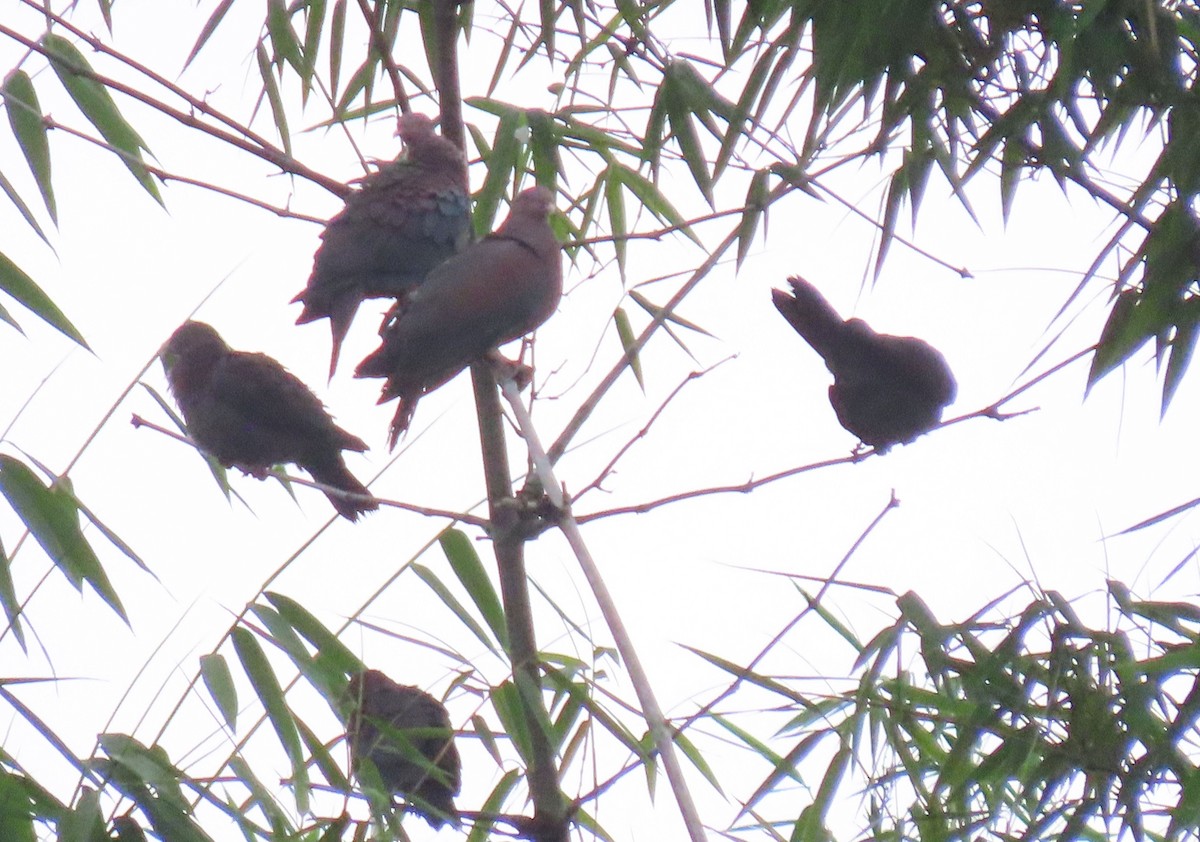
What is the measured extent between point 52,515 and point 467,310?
67 cm

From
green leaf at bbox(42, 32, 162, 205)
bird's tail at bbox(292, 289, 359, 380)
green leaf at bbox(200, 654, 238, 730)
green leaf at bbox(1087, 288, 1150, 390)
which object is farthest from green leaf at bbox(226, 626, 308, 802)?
green leaf at bbox(1087, 288, 1150, 390)

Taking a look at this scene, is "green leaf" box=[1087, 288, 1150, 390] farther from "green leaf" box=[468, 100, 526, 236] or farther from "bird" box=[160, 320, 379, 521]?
"bird" box=[160, 320, 379, 521]

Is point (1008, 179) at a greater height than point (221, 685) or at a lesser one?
greater

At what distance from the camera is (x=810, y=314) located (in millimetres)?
2314

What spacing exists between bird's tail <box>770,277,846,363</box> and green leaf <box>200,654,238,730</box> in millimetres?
1099

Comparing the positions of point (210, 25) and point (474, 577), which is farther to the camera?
point (210, 25)

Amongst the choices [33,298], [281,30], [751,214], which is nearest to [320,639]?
[33,298]

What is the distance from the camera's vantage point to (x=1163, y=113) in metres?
1.74

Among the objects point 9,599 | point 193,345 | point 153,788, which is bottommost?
point 153,788

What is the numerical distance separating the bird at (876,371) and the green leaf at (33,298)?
45.0 inches

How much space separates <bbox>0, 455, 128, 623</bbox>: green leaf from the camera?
1.83m

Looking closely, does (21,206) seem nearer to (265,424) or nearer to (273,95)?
(273,95)

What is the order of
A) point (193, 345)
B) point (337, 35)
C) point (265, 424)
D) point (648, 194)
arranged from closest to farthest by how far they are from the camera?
point (648, 194)
point (337, 35)
point (265, 424)
point (193, 345)

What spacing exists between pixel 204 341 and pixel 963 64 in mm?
1695
